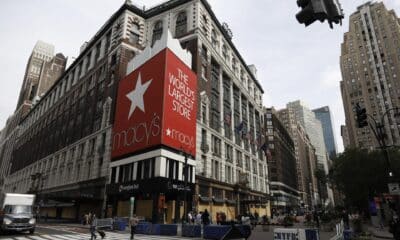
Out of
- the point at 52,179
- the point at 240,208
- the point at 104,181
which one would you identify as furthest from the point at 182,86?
the point at 52,179

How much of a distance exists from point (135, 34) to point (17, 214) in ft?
118

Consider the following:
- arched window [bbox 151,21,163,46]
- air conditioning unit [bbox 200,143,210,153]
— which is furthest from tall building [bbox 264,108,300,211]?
air conditioning unit [bbox 200,143,210,153]

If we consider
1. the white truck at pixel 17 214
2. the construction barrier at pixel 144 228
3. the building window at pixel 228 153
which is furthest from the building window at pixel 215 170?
the white truck at pixel 17 214

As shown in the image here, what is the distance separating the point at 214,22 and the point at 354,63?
93.4 m

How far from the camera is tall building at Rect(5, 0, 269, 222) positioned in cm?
3284

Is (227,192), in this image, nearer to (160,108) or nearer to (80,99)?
(160,108)

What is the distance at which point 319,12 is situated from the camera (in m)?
5.34

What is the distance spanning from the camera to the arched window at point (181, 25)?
4625cm

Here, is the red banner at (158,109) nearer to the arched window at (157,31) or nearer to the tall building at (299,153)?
the arched window at (157,31)

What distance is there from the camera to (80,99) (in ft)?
180

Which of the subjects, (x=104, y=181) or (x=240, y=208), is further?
(x=240, y=208)

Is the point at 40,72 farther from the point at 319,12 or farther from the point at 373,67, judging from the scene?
the point at 373,67

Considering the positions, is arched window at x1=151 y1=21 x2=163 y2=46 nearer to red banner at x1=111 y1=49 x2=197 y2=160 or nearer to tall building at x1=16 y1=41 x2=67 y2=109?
red banner at x1=111 y1=49 x2=197 y2=160

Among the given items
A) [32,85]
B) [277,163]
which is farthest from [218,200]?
[32,85]
